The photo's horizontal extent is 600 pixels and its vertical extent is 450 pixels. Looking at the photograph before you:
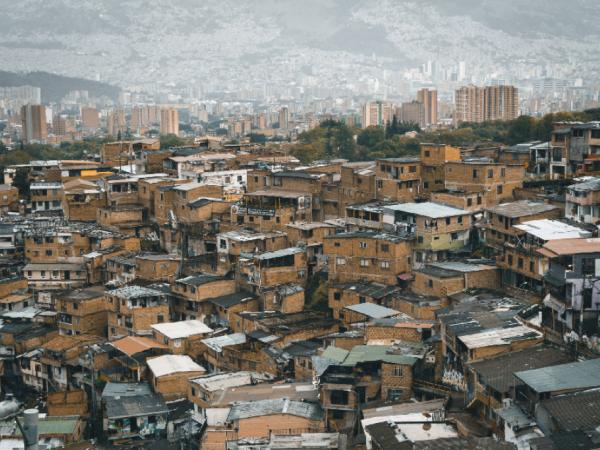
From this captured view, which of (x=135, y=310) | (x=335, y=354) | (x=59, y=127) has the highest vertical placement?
(x=59, y=127)

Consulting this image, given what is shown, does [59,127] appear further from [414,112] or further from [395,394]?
[395,394]

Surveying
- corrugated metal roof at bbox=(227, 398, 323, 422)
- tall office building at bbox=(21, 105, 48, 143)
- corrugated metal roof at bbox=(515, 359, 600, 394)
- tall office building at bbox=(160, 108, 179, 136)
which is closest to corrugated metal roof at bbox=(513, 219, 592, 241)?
corrugated metal roof at bbox=(515, 359, 600, 394)

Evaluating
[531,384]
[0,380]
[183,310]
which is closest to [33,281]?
[0,380]

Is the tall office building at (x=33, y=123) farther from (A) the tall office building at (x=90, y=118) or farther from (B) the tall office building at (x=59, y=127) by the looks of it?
(A) the tall office building at (x=90, y=118)

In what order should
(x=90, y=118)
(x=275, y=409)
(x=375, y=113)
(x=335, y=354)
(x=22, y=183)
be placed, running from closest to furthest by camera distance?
1. (x=275, y=409)
2. (x=335, y=354)
3. (x=22, y=183)
4. (x=375, y=113)
5. (x=90, y=118)

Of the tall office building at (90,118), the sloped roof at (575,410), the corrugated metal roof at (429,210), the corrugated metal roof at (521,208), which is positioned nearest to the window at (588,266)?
the sloped roof at (575,410)

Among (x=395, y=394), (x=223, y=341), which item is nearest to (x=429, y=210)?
(x=223, y=341)

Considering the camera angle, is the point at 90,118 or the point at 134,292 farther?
the point at 90,118

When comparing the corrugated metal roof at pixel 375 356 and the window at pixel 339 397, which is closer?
the window at pixel 339 397
